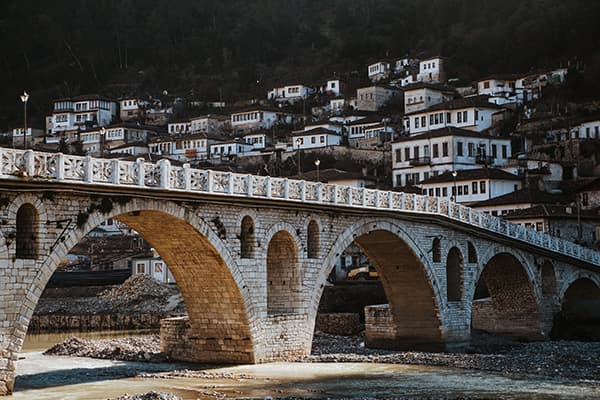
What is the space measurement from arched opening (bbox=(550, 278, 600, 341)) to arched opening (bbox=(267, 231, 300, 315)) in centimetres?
2231

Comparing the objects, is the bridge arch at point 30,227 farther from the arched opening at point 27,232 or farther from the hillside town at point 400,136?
the hillside town at point 400,136

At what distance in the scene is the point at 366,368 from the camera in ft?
113

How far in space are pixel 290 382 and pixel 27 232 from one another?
9847 mm

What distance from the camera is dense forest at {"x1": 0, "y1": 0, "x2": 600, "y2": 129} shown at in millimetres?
136000

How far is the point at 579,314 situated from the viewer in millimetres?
55375

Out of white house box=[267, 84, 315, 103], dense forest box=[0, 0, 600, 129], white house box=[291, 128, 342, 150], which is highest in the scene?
dense forest box=[0, 0, 600, 129]

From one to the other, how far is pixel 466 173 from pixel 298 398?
55.6 metres

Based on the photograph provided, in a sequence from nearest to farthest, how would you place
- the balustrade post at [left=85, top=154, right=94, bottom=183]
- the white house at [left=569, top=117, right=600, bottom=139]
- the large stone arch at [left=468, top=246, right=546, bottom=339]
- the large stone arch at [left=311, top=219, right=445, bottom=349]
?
the balustrade post at [left=85, top=154, right=94, bottom=183] → the large stone arch at [left=311, top=219, right=445, bottom=349] → the large stone arch at [left=468, top=246, right=546, bottom=339] → the white house at [left=569, top=117, right=600, bottom=139]

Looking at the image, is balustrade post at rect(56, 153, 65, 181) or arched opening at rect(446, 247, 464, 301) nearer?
balustrade post at rect(56, 153, 65, 181)

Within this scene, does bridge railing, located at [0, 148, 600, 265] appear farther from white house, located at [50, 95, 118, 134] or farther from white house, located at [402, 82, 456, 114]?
white house, located at [50, 95, 118, 134]

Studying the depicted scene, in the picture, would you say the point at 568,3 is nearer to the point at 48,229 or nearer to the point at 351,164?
the point at 351,164

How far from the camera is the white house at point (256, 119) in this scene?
436ft

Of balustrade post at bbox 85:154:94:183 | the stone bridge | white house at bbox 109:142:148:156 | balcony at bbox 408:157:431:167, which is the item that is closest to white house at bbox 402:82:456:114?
balcony at bbox 408:157:431:167

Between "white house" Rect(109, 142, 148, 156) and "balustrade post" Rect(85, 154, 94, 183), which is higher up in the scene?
"white house" Rect(109, 142, 148, 156)
